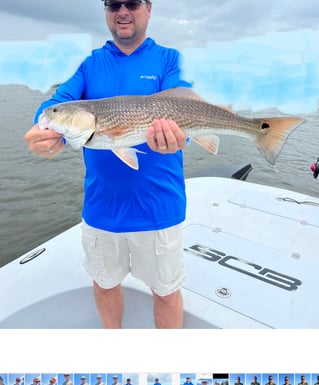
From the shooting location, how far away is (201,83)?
80.5 inches

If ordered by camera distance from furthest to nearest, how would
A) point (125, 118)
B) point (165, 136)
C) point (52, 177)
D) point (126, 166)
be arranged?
1. point (52, 177)
2. point (126, 166)
3. point (125, 118)
4. point (165, 136)

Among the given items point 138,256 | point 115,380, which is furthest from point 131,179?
point 115,380

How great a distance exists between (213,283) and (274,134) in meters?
1.14

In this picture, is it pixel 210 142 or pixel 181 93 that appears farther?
pixel 210 142

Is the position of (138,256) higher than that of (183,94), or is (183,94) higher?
(183,94)

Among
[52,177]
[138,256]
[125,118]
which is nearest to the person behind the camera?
[125,118]

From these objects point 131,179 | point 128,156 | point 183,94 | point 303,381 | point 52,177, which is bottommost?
point 52,177

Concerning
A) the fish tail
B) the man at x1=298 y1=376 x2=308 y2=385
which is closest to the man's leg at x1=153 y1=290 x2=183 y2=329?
the man at x1=298 y1=376 x2=308 y2=385

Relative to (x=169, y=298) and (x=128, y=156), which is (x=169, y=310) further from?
(x=128, y=156)

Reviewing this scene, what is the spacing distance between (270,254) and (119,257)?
4.54ft

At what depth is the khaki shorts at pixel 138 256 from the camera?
5.59 feet

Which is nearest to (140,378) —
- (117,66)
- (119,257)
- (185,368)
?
(185,368)

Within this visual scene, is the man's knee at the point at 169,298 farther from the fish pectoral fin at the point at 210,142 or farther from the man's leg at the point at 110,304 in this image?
the fish pectoral fin at the point at 210,142

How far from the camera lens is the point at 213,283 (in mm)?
2242
